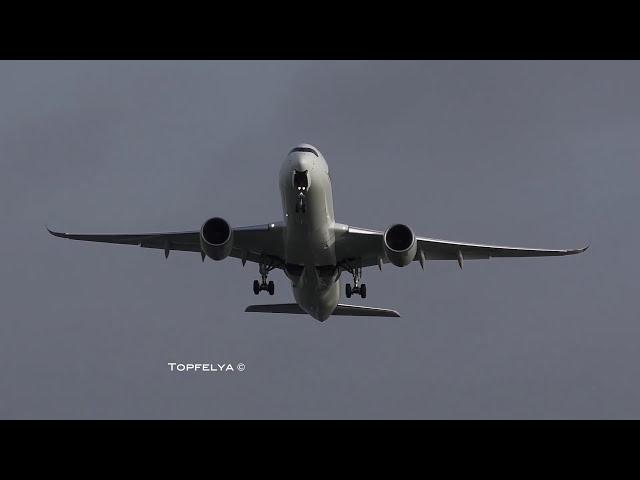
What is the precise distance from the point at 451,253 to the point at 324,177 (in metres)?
8.80

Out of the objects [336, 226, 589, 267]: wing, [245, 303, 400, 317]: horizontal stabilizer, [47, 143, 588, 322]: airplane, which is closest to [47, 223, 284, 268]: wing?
[47, 143, 588, 322]: airplane

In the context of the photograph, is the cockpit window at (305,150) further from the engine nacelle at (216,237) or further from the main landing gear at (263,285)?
the main landing gear at (263,285)

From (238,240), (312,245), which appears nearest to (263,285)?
(238,240)

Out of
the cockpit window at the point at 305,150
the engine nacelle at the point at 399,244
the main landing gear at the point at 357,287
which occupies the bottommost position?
the engine nacelle at the point at 399,244

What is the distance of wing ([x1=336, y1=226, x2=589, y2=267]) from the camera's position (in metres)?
37.1

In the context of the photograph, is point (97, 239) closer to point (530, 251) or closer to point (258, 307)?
point (258, 307)

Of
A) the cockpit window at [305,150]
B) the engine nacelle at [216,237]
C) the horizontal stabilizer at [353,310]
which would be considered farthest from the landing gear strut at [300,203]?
the horizontal stabilizer at [353,310]

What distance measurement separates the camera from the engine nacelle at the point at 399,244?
1366 inches

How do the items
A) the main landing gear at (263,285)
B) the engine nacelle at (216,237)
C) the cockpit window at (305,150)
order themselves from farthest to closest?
1. the main landing gear at (263,285)
2. the cockpit window at (305,150)
3. the engine nacelle at (216,237)

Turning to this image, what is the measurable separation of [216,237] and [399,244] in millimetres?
7034

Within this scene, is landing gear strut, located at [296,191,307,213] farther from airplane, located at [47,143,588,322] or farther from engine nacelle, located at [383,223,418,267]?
engine nacelle, located at [383,223,418,267]

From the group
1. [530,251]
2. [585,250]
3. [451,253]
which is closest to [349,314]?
[451,253]

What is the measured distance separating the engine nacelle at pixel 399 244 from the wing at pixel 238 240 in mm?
4651

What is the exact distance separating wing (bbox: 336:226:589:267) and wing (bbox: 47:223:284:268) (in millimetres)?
2662
